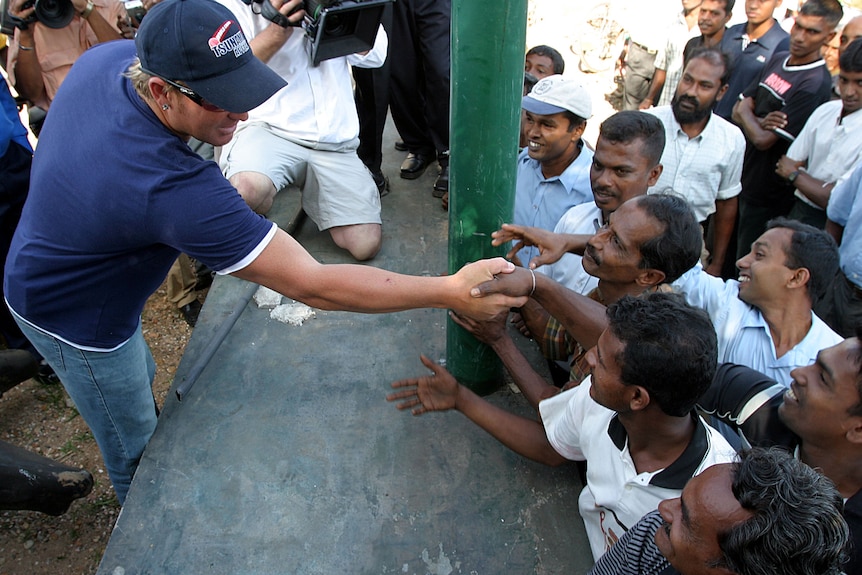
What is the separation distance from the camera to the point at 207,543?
222 cm

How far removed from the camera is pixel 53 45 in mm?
4262

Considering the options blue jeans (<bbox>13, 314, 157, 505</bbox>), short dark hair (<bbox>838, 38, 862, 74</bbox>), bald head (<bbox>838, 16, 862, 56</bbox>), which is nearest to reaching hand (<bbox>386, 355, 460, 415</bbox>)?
blue jeans (<bbox>13, 314, 157, 505</bbox>)

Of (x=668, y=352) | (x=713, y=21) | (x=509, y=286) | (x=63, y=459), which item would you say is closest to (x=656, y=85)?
(x=713, y=21)

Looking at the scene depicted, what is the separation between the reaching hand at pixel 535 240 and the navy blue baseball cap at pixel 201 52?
38.2 inches

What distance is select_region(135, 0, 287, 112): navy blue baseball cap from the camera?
179 centimetres

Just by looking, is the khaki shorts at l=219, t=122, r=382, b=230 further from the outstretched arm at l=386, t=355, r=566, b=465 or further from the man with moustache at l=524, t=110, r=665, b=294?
the outstretched arm at l=386, t=355, r=566, b=465

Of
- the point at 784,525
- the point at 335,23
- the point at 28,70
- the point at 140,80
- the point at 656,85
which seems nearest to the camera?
the point at 784,525

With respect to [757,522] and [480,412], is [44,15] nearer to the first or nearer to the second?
[480,412]

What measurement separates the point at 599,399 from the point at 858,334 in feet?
2.33

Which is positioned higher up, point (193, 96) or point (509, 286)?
point (193, 96)

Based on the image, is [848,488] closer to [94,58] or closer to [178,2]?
[178,2]

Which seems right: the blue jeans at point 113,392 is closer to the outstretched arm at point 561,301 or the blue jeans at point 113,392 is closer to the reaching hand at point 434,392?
the reaching hand at point 434,392

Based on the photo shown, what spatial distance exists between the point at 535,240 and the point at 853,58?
2319 mm

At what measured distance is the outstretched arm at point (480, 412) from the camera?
2.27m
